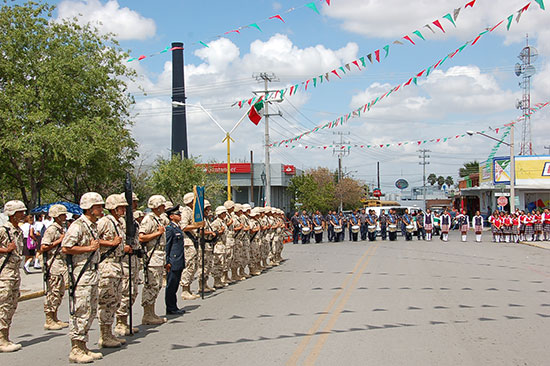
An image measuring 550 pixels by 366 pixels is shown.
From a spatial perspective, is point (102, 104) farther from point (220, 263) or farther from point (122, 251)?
point (122, 251)

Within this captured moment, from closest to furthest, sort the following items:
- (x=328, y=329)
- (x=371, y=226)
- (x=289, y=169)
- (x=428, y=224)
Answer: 1. (x=328, y=329)
2. (x=428, y=224)
3. (x=371, y=226)
4. (x=289, y=169)

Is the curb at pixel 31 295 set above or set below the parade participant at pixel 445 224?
below

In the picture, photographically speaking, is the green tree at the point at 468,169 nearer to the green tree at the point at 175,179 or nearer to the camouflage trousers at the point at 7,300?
the green tree at the point at 175,179

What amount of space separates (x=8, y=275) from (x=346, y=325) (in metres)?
4.59

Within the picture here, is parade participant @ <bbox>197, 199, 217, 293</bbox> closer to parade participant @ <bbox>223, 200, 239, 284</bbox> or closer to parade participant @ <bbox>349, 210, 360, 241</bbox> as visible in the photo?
parade participant @ <bbox>223, 200, 239, 284</bbox>

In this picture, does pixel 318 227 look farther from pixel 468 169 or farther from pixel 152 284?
pixel 468 169

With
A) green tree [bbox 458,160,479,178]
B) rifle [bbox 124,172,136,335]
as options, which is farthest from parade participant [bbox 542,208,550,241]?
green tree [bbox 458,160,479,178]

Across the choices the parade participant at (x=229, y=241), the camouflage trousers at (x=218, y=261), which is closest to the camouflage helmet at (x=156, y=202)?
the camouflage trousers at (x=218, y=261)

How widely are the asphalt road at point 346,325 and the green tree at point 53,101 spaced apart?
430 inches

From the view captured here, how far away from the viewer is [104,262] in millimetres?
7551

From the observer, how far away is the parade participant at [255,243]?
52.4 ft

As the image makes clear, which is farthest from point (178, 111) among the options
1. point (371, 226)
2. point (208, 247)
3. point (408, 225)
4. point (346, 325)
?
point (346, 325)

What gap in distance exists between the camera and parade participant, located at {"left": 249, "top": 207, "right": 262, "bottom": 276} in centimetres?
1597

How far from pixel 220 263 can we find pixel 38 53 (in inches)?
598
